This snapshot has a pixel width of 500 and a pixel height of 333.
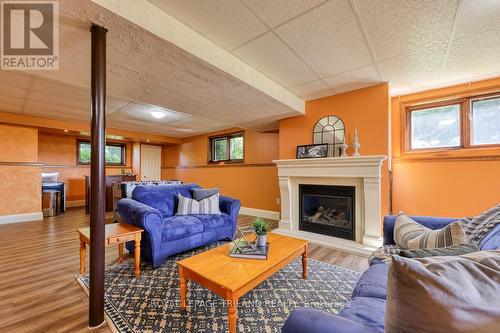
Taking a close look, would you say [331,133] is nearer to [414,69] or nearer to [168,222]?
[414,69]

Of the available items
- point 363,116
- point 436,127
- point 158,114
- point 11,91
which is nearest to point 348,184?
point 363,116

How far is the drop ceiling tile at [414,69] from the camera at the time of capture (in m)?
2.35

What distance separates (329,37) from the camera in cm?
204

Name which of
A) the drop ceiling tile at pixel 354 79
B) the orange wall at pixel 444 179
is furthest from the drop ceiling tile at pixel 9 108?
the orange wall at pixel 444 179

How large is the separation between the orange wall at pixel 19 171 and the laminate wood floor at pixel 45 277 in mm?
832

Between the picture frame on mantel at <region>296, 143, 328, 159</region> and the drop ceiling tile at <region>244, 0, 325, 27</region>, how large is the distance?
214 centimetres

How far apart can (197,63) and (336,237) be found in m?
3.07

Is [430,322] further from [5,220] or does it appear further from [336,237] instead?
[5,220]

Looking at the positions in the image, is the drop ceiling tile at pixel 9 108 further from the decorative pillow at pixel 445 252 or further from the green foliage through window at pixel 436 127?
the green foliage through window at pixel 436 127

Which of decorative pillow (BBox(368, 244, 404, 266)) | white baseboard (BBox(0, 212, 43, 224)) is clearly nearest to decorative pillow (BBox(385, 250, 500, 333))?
decorative pillow (BBox(368, 244, 404, 266))

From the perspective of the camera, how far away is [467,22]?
1.85 m

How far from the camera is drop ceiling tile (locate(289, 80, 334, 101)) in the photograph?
3.10 m

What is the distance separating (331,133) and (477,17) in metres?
1.94

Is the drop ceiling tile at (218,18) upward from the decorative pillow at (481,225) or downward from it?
upward
